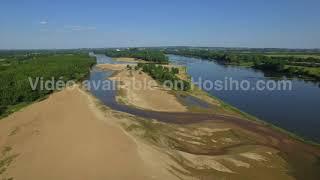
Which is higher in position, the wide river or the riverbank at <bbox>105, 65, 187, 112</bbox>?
the riverbank at <bbox>105, 65, 187, 112</bbox>

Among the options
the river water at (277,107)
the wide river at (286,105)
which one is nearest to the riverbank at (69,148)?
the river water at (277,107)

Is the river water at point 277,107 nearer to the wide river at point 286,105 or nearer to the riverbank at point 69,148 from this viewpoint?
the wide river at point 286,105

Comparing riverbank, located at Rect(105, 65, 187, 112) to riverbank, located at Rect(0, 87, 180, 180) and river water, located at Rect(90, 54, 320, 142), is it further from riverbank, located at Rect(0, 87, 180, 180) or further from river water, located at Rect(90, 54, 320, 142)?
riverbank, located at Rect(0, 87, 180, 180)

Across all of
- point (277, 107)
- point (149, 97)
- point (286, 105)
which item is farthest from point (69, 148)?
point (286, 105)

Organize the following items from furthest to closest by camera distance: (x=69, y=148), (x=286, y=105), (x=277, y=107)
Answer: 1. (x=286, y=105)
2. (x=277, y=107)
3. (x=69, y=148)

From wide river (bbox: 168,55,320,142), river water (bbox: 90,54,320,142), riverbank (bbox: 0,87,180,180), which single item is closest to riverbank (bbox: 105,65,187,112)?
river water (bbox: 90,54,320,142)

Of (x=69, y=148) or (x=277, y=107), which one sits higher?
(x=69, y=148)

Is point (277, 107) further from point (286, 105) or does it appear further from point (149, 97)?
point (149, 97)

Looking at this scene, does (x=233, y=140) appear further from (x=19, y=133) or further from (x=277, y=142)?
(x=19, y=133)

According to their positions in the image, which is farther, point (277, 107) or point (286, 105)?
point (286, 105)

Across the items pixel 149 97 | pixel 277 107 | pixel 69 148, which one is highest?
pixel 149 97

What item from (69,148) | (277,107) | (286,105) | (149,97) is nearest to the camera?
(69,148)
